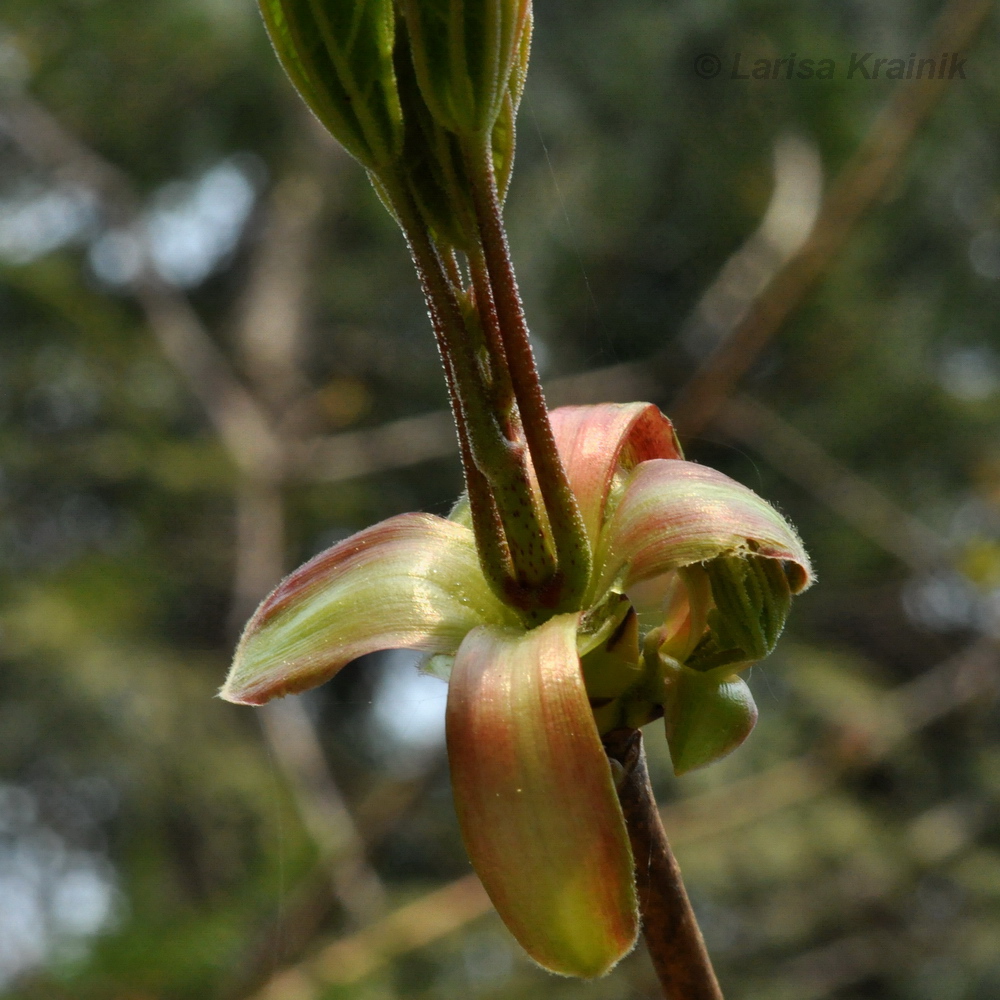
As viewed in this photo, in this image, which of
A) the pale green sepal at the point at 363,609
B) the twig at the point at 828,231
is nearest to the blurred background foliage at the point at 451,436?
the twig at the point at 828,231

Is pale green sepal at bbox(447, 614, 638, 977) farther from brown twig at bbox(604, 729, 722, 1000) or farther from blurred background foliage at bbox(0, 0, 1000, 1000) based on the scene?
blurred background foliage at bbox(0, 0, 1000, 1000)

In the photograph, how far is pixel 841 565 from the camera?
399cm

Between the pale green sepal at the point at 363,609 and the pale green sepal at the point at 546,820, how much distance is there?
6cm

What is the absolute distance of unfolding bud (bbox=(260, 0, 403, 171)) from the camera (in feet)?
0.99

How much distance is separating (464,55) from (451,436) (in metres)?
2.99

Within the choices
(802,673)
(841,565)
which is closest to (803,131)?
(802,673)

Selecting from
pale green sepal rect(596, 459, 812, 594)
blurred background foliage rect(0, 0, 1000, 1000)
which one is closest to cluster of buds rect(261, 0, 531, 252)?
pale green sepal rect(596, 459, 812, 594)

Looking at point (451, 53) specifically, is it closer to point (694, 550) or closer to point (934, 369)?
point (694, 550)

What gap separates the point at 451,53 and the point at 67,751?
348cm

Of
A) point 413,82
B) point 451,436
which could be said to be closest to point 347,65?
point 413,82

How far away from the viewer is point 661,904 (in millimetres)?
323

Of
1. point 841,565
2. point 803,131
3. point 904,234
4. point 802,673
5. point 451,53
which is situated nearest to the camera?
point 451,53

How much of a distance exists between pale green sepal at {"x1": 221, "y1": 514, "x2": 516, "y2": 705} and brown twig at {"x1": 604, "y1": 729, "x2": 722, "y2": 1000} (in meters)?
0.08

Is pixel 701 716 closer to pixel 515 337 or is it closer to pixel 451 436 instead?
pixel 515 337
